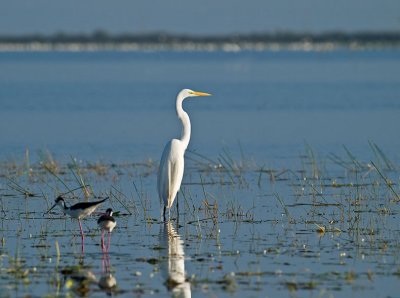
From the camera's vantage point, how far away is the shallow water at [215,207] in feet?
30.2

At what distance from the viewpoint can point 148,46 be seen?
510 feet

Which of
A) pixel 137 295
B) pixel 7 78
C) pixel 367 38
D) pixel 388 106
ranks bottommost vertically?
pixel 137 295

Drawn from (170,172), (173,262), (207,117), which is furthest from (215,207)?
(207,117)

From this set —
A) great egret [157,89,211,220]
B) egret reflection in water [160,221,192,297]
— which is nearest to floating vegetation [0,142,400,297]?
egret reflection in water [160,221,192,297]

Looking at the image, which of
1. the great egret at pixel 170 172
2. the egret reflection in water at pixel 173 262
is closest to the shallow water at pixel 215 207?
the egret reflection in water at pixel 173 262

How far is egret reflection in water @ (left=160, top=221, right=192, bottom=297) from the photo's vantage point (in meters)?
8.91

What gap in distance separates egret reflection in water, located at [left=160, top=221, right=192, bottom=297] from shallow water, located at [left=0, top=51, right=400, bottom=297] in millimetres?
13

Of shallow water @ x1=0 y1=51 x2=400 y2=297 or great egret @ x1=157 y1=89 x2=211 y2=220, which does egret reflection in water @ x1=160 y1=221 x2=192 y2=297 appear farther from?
great egret @ x1=157 y1=89 x2=211 y2=220

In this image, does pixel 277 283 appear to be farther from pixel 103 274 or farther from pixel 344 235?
pixel 344 235

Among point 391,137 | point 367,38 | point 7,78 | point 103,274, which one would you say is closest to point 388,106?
point 391,137

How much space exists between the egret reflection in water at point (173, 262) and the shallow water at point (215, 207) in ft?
0.04

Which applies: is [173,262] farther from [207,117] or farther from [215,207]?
[207,117]

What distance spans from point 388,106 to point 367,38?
374 feet

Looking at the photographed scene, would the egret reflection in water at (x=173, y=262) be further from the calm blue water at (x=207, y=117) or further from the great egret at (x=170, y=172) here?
the calm blue water at (x=207, y=117)
